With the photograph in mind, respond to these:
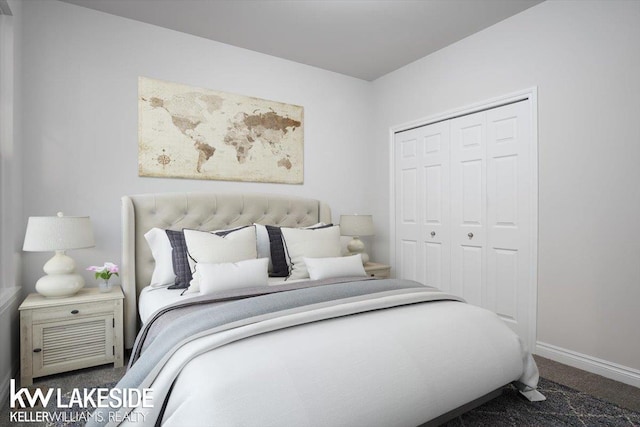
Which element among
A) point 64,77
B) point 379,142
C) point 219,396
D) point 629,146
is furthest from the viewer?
point 379,142

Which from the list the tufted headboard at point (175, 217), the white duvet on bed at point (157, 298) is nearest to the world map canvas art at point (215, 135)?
the tufted headboard at point (175, 217)

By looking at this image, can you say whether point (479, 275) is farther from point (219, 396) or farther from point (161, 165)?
point (161, 165)

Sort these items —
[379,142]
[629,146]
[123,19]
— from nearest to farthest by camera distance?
[629,146] < [123,19] < [379,142]

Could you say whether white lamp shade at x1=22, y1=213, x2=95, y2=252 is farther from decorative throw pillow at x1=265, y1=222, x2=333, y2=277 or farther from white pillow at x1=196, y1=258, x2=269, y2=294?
decorative throw pillow at x1=265, y1=222, x2=333, y2=277

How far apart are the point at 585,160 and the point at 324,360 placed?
235cm

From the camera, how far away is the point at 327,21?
9.78 ft

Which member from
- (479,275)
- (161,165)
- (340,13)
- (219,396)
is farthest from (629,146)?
(161,165)

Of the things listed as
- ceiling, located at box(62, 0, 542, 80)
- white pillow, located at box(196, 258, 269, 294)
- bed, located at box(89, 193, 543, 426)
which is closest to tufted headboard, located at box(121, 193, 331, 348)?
white pillow, located at box(196, 258, 269, 294)

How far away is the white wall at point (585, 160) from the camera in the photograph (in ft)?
7.57

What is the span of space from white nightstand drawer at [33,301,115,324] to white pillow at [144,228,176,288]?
0.32 meters

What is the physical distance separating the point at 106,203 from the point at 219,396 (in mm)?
2272

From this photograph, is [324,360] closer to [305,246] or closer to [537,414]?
[537,414]

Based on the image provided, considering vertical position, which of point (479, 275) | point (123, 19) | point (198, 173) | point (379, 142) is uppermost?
point (123, 19)

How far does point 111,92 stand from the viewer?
286 cm
